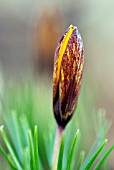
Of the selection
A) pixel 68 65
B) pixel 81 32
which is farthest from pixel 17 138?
pixel 81 32

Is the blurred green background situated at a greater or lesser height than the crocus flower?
greater

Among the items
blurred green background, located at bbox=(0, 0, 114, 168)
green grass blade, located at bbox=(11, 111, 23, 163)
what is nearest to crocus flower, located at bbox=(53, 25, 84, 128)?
green grass blade, located at bbox=(11, 111, 23, 163)

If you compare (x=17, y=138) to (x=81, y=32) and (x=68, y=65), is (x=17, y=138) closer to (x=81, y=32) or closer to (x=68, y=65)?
(x=68, y=65)

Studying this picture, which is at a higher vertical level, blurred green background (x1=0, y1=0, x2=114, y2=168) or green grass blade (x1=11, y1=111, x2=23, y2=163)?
blurred green background (x1=0, y1=0, x2=114, y2=168)

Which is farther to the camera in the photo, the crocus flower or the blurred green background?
the blurred green background

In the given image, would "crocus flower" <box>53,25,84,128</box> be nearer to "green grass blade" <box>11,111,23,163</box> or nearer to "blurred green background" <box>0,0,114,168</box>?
"green grass blade" <box>11,111,23,163</box>

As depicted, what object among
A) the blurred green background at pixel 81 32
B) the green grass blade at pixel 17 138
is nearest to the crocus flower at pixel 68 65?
the green grass blade at pixel 17 138

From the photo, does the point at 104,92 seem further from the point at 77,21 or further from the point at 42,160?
the point at 42,160

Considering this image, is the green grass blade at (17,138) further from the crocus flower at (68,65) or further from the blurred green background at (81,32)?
the blurred green background at (81,32)

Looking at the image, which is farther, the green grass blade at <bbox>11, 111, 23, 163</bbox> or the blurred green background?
the blurred green background

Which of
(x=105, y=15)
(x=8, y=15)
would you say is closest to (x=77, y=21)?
(x=105, y=15)
